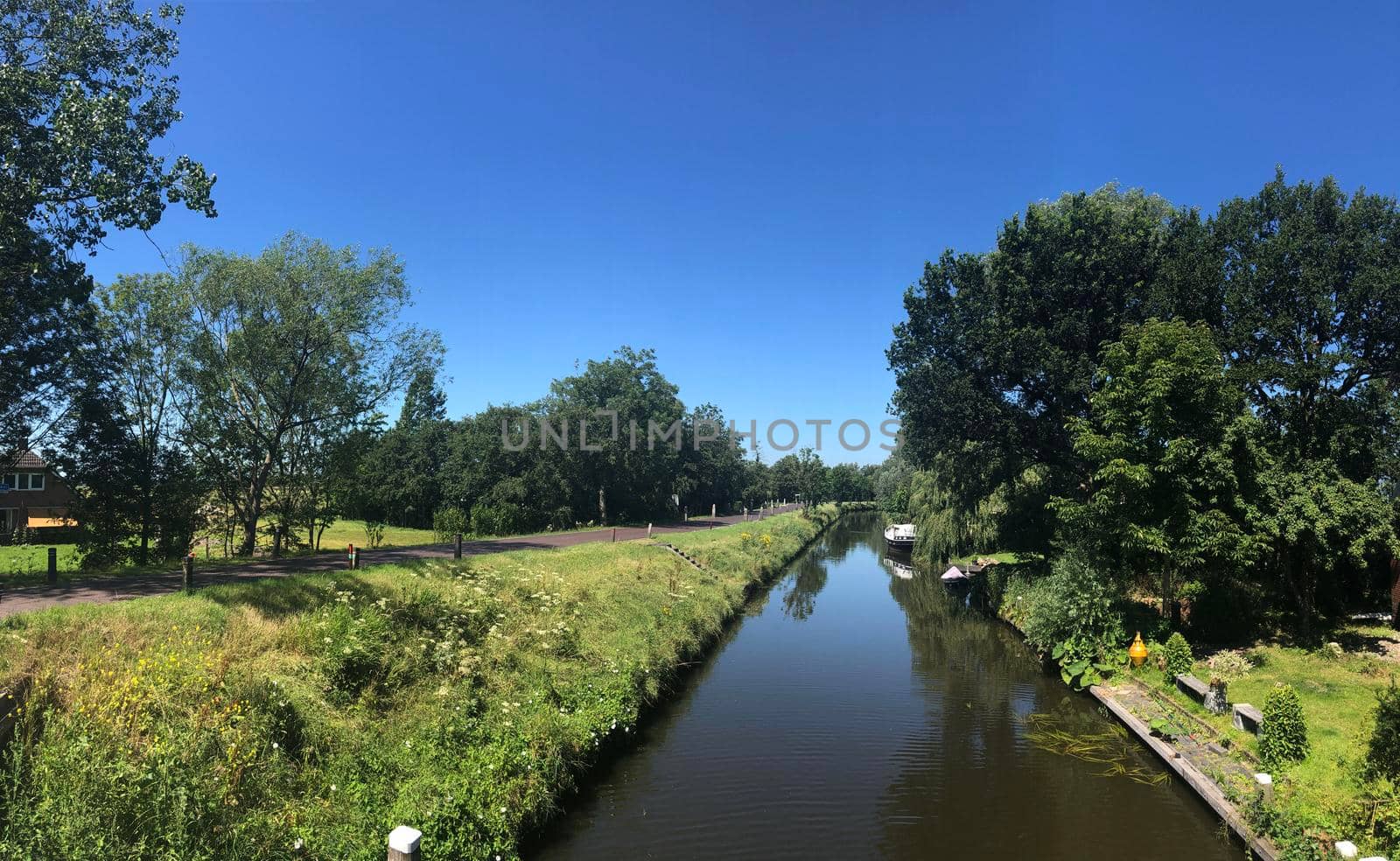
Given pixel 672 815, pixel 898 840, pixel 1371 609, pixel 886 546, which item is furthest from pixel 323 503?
pixel 886 546

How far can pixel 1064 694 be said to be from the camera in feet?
52.5

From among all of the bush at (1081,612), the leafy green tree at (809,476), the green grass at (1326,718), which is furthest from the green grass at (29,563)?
the leafy green tree at (809,476)

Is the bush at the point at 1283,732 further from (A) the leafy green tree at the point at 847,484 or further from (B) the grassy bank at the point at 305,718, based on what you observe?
(A) the leafy green tree at the point at 847,484

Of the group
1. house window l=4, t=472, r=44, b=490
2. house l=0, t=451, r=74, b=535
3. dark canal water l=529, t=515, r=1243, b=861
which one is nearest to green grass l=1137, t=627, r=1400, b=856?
dark canal water l=529, t=515, r=1243, b=861

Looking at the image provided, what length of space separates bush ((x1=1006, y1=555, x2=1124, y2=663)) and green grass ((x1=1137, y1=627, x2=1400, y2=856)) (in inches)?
53.4

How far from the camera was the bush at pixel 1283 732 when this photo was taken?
31.2ft

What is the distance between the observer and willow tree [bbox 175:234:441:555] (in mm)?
22422

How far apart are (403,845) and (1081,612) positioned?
1666 centimetres

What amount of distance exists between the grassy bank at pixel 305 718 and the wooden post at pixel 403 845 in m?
2.39

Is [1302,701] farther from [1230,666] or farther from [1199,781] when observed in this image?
[1199,781]

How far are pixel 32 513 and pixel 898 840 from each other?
171 ft

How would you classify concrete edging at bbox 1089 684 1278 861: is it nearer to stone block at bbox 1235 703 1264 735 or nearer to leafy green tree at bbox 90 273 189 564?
stone block at bbox 1235 703 1264 735

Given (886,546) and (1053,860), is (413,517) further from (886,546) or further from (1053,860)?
(1053,860)

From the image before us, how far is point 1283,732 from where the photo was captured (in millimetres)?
9562
